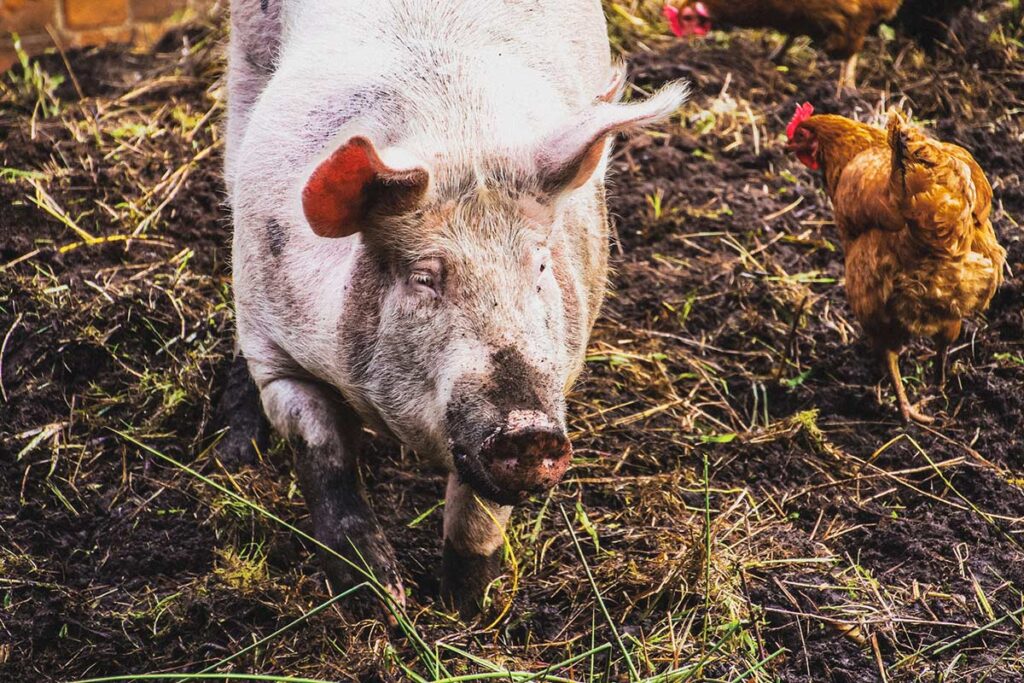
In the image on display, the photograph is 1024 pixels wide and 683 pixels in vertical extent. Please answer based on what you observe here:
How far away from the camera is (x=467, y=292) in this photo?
8.39 ft

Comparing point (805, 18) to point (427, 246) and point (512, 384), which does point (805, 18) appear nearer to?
point (427, 246)

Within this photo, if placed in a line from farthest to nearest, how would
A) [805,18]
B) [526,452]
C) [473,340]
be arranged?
[805,18] → [473,340] → [526,452]

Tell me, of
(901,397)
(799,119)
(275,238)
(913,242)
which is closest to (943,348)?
(901,397)

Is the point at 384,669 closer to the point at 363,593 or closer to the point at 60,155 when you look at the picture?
the point at 363,593

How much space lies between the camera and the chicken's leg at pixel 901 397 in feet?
13.0

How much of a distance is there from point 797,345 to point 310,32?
2133mm

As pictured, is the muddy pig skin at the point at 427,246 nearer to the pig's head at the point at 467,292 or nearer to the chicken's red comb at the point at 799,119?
the pig's head at the point at 467,292

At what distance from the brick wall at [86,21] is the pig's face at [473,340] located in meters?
4.00

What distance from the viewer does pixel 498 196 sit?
263 cm

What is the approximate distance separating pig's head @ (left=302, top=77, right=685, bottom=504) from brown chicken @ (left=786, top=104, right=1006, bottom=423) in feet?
4.17

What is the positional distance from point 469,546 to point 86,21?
4.38 metres

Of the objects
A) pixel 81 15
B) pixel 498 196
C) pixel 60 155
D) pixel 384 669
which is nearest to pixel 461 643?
pixel 384 669

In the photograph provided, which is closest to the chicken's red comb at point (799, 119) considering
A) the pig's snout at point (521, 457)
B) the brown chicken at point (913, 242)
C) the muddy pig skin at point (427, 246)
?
the brown chicken at point (913, 242)

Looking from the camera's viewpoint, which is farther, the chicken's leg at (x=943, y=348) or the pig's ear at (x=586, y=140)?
the chicken's leg at (x=943, y=348)
